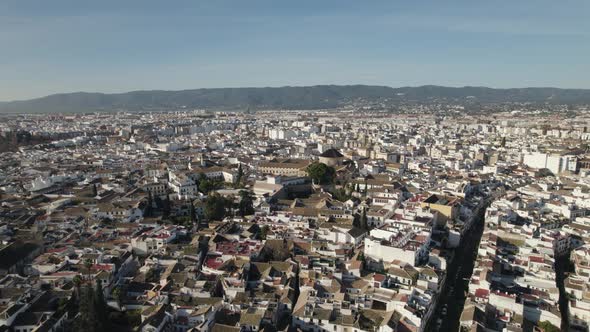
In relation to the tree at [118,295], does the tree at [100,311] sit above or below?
above

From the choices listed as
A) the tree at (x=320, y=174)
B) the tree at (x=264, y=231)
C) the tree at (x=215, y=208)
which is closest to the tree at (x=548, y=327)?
the tree at (x=264, y=231)

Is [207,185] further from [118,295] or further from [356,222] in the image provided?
[118,295]

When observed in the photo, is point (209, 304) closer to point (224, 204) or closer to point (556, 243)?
point (224, 204)

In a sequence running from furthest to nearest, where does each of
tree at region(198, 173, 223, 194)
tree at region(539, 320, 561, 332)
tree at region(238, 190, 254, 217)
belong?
tree at region(198, 173, 223, 194) → tree at region(238, 190, 254, 217) → tree at region(539, 320, 561, 332)

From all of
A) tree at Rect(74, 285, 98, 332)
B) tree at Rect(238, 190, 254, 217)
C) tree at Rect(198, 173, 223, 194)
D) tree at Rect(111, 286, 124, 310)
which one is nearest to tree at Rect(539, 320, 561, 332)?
tree at Rect(74, 285, 98, 332)

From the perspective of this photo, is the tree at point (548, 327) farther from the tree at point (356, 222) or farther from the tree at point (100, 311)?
the tree at point (100, 311)

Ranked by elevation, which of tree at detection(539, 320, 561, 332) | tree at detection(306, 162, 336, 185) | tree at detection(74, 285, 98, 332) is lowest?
tree at detection(539, 320, 561, 332)

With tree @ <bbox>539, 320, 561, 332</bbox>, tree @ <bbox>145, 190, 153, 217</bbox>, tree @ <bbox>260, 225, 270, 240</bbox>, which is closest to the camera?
tree @ <bbox>539, 320, 561, 332</bbox>

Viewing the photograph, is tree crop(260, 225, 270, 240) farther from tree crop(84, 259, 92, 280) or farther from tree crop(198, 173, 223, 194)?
tree crop(198, 173, 223, 194)

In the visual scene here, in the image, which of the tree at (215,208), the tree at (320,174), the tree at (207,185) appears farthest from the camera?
the tree at (320,174)

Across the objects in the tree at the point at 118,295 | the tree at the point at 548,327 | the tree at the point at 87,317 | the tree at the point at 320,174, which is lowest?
the tree at the point at 548,327

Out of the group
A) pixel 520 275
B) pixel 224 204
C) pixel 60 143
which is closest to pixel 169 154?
pixel 60 143
